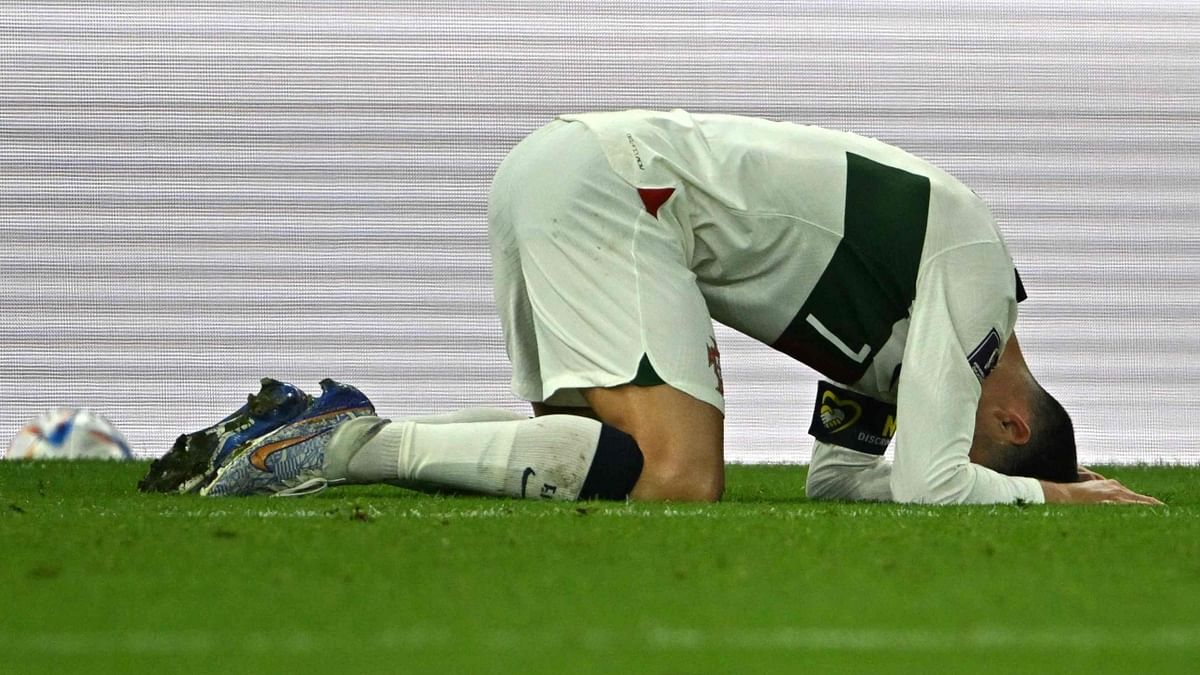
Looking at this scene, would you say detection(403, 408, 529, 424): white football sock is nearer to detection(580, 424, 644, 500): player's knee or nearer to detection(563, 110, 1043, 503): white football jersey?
detection(580, 424, 644, 500): player's knee

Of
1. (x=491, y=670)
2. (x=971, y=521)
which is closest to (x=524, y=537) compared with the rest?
(x=971, y=521)

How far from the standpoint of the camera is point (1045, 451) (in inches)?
95.0

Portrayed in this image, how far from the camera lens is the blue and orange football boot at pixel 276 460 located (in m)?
2.23

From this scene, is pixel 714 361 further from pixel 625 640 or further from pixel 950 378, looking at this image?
pixel 625 640

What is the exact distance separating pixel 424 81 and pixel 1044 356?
2.11 m

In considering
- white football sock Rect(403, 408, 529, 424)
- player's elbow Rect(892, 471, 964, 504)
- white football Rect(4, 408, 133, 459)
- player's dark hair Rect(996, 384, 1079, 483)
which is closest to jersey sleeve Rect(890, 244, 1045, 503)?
player's elbow Rect(892, 471, 964, 504)

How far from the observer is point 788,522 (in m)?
1.88

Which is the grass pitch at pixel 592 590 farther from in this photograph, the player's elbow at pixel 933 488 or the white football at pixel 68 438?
the white football at pixel 68 438

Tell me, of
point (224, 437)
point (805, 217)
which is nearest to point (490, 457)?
point (224, 437)

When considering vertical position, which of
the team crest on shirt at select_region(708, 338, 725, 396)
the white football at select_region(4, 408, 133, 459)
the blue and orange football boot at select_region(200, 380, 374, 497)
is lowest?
the white football at select_region(4, 408, 133, 459)

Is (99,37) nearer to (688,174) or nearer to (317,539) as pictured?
(688,174)

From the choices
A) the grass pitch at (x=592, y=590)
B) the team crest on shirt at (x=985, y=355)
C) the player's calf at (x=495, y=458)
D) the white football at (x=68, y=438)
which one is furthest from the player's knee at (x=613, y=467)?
the white football at (x=68, y=438)

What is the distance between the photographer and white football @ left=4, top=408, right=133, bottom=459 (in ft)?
14.6

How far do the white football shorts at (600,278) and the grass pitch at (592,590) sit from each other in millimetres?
269
